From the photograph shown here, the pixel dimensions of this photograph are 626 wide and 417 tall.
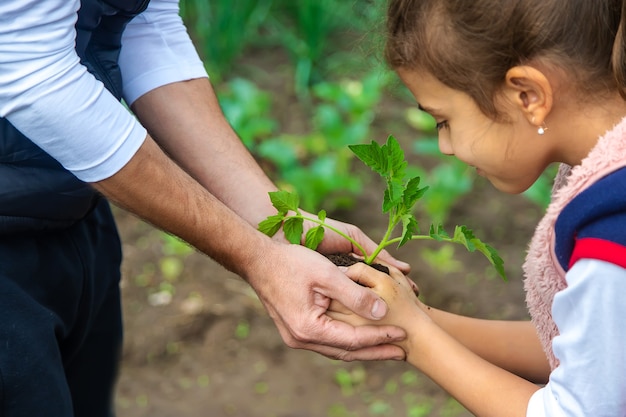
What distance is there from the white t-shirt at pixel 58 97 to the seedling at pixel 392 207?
0.34 m

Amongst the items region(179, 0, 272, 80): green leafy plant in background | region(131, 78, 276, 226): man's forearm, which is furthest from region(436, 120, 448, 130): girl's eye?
region(179, 0, 272, 80): green leafy plant in background

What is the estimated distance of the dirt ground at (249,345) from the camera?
3.04 meters

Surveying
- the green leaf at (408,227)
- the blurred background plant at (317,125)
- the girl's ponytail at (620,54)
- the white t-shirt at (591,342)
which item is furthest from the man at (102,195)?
the blurred background plant at (317,125)

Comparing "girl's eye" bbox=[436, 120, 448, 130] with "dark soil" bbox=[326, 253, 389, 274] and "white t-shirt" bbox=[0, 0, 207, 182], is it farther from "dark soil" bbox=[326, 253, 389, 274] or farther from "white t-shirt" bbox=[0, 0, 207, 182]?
"white t-shirt" bbox=[0, 0, 207, 182]

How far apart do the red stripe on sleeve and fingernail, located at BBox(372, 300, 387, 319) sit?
482mm

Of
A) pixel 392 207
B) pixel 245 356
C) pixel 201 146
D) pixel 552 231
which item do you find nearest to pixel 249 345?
pixel 245 356

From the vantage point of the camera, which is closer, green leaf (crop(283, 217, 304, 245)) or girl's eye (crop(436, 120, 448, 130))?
girl's eye (crop(436, 120, 448, 130))

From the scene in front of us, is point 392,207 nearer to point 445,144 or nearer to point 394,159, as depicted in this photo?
point 394,159

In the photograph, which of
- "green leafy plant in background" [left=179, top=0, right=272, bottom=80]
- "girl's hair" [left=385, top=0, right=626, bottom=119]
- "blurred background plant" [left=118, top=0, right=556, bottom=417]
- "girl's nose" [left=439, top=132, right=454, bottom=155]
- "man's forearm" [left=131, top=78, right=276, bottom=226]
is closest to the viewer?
"girl's hair" [left=385, top=0, right=626, bottom=119]

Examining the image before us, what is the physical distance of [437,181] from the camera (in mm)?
3703

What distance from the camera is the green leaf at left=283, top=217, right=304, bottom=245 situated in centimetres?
185

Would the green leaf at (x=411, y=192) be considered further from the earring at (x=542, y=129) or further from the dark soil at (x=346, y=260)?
the earring at (x=542, y=129)

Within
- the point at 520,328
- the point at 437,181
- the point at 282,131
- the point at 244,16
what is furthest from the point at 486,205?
the point at 520,328

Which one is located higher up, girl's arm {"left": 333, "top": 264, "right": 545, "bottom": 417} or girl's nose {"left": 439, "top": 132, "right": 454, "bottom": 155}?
girl's nose {"left": 439, "top": 132, "right": 454, "bottom": 155}
